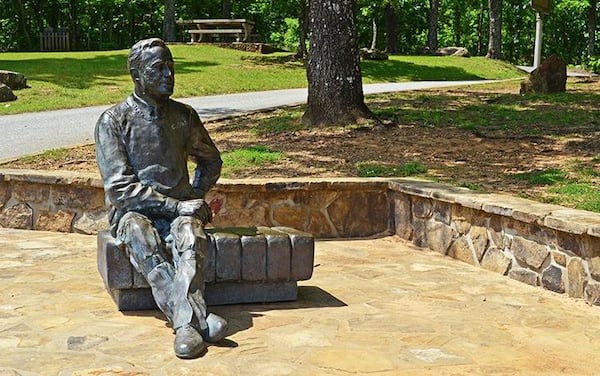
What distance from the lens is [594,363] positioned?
167 inches

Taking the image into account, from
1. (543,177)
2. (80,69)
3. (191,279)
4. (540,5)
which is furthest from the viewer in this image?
(80,69)

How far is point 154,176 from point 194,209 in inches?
14.7

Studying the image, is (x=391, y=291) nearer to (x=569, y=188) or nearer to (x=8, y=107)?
(x=569, y=188)

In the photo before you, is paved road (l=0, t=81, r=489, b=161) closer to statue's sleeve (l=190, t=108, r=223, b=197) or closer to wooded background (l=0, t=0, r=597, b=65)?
statue's sleeve (l=190, t=108, r=223, b=197)

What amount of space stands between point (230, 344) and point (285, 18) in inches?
1545

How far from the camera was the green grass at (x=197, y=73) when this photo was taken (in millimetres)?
17438

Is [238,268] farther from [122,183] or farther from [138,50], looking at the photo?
[138,50]

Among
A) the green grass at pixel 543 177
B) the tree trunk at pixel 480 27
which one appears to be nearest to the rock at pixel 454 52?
the tree trunk at pixel 480 27

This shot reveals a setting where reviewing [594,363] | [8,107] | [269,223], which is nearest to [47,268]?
[269,223]

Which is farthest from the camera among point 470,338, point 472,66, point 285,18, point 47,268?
point 285,18

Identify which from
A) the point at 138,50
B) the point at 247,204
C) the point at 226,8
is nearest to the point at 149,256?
the point at 138,50

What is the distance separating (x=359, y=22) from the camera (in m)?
41.2

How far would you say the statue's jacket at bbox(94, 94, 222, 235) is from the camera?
16.7ft

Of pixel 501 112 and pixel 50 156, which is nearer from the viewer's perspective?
pixel 50 156
